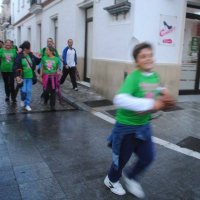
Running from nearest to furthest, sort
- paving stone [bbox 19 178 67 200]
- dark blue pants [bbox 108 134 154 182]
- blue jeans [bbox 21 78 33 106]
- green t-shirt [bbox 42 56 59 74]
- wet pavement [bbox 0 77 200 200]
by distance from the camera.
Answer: dark blue pants [bbox 108 134 154 182] → paving stone [bbox 19 178 67 200] → wet pavement [bbox 0 77 200 200] → blue jeans [bbox 21 78 33 106] → green t-shirt [bbox 42 56 59 74]

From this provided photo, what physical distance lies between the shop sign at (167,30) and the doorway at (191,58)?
1.03m

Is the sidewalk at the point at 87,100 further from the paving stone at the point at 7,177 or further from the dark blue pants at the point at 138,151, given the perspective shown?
the dark blue pants at the point at 138,151

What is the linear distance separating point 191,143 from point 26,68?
414cm

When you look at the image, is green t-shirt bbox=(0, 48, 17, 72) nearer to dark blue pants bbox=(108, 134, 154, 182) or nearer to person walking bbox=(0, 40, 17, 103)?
person walking bbox=(0, 40, 17, 103)

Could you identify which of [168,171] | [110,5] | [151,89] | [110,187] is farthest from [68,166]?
[110,5]

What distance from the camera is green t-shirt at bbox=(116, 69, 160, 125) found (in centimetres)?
289

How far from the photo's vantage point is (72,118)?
707 cm

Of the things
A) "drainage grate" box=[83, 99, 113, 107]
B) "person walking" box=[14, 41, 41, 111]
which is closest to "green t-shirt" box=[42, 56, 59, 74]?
"person walking" box=[14, 41, 41, 111]

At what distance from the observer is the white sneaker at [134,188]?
134 inches

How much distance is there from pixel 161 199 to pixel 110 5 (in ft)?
22.8

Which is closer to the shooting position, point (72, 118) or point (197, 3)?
point (72, 118)

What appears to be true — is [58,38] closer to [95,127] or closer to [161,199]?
[95,127]

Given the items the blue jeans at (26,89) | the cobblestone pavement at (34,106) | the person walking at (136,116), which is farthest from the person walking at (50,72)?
the person walking at (136,116)

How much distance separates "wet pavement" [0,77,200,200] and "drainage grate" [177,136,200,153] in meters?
0.12
